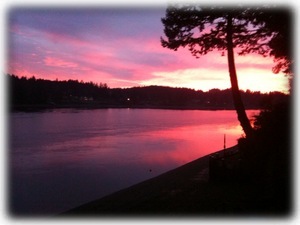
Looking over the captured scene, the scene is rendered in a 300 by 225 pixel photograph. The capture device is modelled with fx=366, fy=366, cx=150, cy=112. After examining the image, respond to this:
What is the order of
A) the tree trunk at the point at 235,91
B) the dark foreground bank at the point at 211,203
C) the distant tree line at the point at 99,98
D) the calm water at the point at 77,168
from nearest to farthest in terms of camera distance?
1. the dark foreground bank at the point at 211,203
2. the tree trunk at the point at 235,91
3. the calm water at the point at 77,168
4. the distant tree line at the point at 99,98

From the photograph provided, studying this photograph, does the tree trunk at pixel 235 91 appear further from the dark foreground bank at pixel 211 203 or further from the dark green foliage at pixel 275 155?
the dark green foliage at pixel 275 155

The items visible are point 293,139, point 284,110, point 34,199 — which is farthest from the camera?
point 34,199

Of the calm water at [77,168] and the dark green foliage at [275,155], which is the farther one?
the calm water at [77,168]

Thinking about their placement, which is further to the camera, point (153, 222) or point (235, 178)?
point (235, 178)

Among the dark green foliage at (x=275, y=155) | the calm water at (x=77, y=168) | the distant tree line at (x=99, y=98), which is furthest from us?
the distant tree line at (x=99, y=98)

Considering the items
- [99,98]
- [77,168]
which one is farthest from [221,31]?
[99,98]

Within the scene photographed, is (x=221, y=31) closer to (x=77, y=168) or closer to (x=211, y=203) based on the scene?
(x=211, y=203)

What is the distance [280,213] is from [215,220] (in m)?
1.48

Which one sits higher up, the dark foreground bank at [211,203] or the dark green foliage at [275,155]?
the dark green foliage at [275,155]

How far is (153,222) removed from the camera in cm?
924

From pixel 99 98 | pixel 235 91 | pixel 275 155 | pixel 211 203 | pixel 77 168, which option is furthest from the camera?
pixel 99 98

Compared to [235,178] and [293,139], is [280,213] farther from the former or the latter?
[235,178]

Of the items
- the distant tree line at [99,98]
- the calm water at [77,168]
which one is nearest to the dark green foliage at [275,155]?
the calm water at [77,168]

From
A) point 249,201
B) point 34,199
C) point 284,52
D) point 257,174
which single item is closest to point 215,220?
point 249,201
